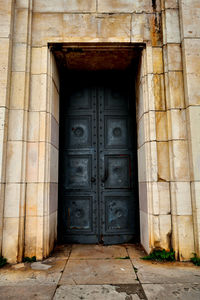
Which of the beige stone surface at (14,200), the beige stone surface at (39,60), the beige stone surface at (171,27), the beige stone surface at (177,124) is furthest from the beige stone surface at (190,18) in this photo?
the beige stone surface at (14,200)

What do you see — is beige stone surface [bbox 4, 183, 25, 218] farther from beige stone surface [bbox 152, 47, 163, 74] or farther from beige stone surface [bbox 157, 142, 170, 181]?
beige stone surface [bbox 152, 47, 163, 74]

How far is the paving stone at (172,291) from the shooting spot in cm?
237

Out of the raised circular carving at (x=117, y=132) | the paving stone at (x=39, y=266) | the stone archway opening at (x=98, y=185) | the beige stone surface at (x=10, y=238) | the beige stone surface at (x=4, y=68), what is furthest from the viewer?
the raised circular carving at (x=117, y=132)

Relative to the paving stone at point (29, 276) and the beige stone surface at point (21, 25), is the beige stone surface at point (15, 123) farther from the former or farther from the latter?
the paving stone at point (29, 276)

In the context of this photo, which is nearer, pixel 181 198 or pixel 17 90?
pixel 181 198

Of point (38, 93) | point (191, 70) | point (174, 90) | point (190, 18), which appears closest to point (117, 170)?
point (174, 90)

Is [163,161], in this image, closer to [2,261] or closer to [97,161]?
[97,161]

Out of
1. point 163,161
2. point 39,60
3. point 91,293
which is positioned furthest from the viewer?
point 39,60

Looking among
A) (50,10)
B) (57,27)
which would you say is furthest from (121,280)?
(50,10)

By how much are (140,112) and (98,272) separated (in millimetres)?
2876

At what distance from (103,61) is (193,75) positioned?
1801 millimetres

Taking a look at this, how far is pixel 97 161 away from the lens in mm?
4602

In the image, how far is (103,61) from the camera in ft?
14.5

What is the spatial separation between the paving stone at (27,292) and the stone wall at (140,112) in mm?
826
